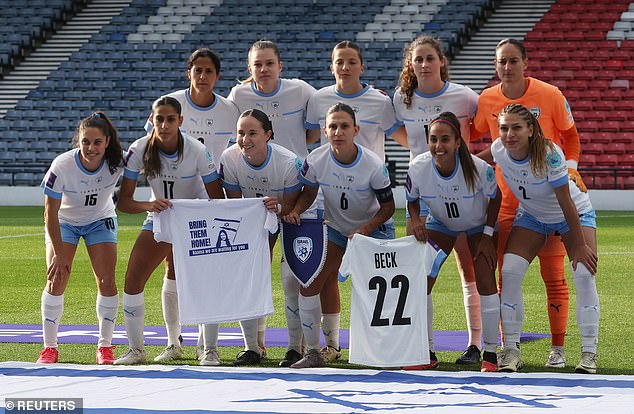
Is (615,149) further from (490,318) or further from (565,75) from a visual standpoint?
(490,318)

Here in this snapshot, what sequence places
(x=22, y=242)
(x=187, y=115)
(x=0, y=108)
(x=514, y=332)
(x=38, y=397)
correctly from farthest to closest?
(x=0, y=108)
(x=22, y=242)
(x=187, y=115)
(x=514, y=332)
(x=38, y=397)

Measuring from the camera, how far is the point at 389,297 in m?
6.59

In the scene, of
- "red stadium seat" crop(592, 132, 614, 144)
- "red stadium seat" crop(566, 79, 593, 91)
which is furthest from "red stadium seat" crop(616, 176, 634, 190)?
"red stadium seat" crop(566, 79, 593, 91)

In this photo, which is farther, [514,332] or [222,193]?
[222,193]

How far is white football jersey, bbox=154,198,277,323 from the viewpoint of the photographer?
6.80m

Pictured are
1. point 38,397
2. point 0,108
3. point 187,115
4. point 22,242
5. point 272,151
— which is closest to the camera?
point 38,397

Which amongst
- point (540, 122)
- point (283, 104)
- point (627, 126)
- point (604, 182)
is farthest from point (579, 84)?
point (540, 122)

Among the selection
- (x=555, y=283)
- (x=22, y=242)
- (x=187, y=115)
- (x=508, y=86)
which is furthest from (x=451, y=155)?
(x=22, y=242)

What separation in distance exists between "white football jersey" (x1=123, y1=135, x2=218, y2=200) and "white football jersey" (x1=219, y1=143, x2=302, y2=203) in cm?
10

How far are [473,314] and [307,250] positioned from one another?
121cm

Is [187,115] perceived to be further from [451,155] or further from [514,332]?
[514,332]

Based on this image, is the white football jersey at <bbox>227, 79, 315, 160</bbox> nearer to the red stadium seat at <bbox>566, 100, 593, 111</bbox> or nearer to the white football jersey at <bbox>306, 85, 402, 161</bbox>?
the white football jersey at <bbox>306, 85, 402, 161</bbox>

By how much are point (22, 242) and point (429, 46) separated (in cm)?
1052

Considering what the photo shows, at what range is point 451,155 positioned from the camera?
6.56 metres
